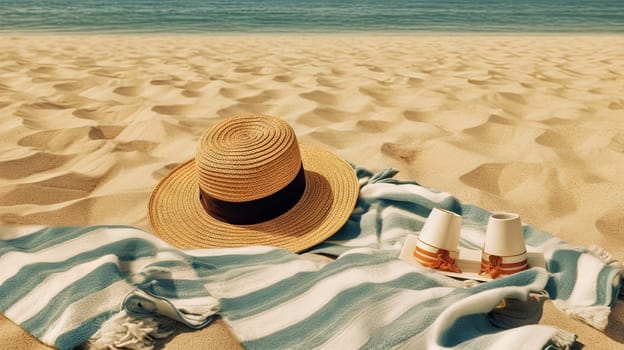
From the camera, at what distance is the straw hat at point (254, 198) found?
177 cm

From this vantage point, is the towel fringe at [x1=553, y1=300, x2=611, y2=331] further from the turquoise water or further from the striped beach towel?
the turquoise water

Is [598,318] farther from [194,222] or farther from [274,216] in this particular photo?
[194,222]

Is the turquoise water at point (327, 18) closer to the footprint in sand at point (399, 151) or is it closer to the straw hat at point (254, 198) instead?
the footprint in sand at point (399, 151)

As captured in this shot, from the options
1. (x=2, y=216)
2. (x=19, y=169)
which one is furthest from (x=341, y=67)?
(x=2, y=216)

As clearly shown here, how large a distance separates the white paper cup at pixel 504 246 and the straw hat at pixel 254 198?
0.56 m

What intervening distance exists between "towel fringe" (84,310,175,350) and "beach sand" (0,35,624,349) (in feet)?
0.18

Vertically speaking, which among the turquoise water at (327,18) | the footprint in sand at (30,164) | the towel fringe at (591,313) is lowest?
the turquoise water at (327,18)

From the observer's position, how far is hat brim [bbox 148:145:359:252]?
1.79 m

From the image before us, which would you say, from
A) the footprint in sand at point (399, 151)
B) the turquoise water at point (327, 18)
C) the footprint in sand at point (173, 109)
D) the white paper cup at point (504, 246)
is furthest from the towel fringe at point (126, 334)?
the turquoise water at point (327, 18)

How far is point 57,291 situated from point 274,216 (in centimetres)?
75

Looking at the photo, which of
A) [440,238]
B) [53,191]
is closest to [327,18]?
[53,191]

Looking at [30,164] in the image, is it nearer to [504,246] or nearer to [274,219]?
[274,219]

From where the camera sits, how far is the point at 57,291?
54.4 inches

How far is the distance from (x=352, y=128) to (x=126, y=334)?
2.05m
